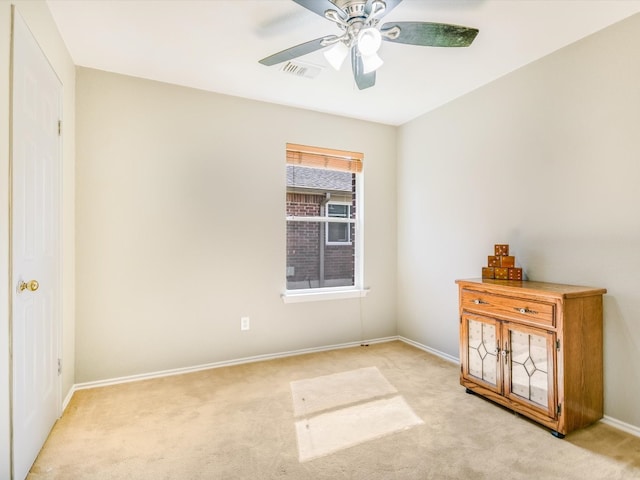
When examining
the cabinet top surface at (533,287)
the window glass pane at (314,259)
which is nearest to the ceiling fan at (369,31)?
the cabinet top surface at (533,287)

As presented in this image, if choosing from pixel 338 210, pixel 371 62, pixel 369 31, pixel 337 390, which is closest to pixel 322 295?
pixel 338 210

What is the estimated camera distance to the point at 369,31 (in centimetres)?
177

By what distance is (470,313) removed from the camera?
2643 mm

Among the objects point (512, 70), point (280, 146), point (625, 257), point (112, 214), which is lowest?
point (625, 257)

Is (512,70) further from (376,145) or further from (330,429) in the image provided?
(330,429)

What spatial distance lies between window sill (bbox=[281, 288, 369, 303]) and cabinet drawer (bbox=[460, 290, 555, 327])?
4.52ft

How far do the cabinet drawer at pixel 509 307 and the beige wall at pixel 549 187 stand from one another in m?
0.47

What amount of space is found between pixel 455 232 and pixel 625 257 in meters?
1.38

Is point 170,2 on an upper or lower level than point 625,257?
upper

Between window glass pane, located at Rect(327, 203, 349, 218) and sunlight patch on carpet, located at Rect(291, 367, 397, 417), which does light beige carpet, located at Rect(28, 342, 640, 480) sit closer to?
sunlight patch on carpet, located at Rect(291, 367, 397, 417)

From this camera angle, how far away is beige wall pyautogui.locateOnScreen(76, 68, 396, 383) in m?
2.81

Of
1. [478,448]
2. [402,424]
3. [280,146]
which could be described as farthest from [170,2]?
[478,448]

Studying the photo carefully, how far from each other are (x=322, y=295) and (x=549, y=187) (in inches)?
87.8

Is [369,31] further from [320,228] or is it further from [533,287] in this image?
[320,228]
